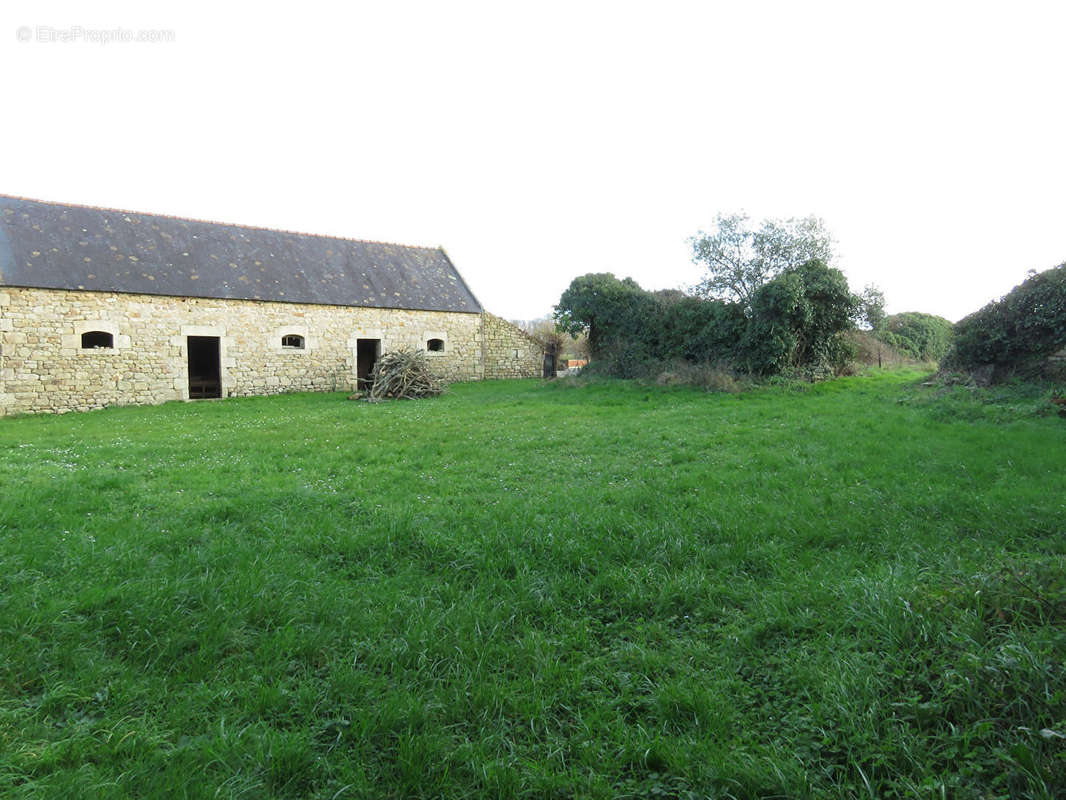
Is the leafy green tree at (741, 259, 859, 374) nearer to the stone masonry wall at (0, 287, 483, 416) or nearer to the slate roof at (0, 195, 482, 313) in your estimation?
the slate roof at (0, 195, 482, 313)

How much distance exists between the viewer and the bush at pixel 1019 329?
38.7ft

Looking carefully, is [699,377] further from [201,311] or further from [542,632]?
[201,311]

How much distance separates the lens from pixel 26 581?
3.47 meters

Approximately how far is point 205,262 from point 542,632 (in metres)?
19.3

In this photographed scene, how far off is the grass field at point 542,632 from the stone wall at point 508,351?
55.9 ft

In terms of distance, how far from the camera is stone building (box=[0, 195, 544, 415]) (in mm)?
14914

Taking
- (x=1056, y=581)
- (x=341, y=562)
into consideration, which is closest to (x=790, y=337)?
(x=1056, y=581)

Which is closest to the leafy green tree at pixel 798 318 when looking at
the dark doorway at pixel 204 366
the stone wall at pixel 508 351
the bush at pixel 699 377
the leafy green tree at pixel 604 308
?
the bush at pixel 699 377

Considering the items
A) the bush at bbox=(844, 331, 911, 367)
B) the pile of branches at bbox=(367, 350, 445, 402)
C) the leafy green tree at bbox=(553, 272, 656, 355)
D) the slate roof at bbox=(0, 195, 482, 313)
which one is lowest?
the pile of branches at bbox=(367, 350, 445, 402)

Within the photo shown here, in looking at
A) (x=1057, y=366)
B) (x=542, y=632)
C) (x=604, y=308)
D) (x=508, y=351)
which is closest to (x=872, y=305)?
(x=1057, y=366)

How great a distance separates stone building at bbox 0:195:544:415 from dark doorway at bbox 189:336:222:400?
8 cm

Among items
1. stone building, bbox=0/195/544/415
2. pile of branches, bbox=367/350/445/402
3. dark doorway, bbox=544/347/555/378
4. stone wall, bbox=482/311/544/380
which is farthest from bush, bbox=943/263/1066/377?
stone building, bbox=0/195/544/415

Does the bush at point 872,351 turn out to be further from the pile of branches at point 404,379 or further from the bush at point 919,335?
the pile of branches at point 404,379

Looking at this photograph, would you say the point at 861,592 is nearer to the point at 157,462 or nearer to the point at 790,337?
the point at 157,462
